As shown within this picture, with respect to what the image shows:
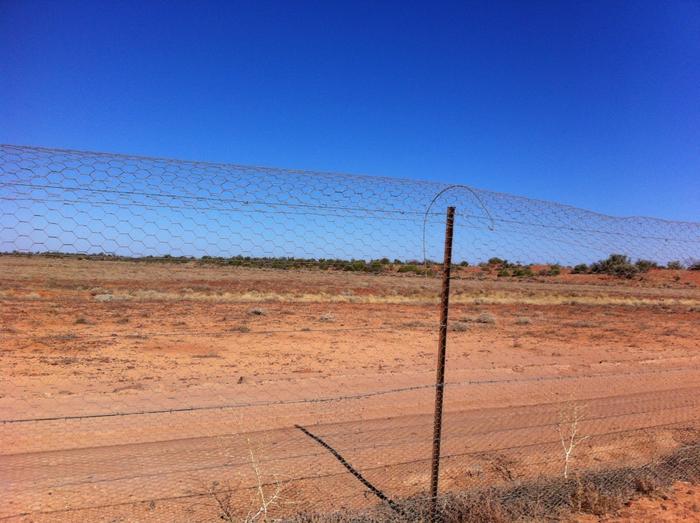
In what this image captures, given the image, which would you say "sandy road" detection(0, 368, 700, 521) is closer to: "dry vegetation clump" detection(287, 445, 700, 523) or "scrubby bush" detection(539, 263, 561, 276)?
"dry vegetation clump" detection(287, 445, 700, 523)

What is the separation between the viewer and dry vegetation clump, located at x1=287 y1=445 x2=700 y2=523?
447 cm

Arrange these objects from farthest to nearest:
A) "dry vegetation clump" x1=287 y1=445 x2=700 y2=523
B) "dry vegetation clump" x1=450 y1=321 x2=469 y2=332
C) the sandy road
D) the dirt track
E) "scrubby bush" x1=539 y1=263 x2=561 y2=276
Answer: "scrubby bush" x1=539 y1=263 x2=561 y2=276, "dry vegetation clump" x1=450 y1=321 x2=469 y2=332, the dirt track, the sandy road, "dry vegetation clump" x1=287 y1=445 x2=700 y2=523

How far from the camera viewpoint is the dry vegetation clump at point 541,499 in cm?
447

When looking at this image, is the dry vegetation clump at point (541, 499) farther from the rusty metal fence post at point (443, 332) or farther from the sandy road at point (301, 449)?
the sandy road at point (301, 449)

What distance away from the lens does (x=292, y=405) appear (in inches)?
330

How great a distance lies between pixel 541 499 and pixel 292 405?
4.43 metres

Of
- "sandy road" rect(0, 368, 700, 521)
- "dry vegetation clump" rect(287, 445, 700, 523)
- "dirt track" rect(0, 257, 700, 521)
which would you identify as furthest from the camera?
"dirt track" rect(0, 257, 700, 521)

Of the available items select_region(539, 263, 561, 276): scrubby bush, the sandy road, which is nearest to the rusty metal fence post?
the sandy road

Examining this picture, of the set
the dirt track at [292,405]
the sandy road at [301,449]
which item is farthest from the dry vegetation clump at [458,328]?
the sandy road at [301,449]

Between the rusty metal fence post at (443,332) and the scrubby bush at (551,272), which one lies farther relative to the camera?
the scrubby bush at (551,272)

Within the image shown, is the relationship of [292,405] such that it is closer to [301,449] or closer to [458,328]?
[301,449]

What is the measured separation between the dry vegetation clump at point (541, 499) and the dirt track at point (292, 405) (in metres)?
0.59

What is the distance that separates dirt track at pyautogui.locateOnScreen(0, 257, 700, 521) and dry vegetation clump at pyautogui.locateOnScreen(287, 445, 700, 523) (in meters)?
0.59

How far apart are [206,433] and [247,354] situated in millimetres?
6026
